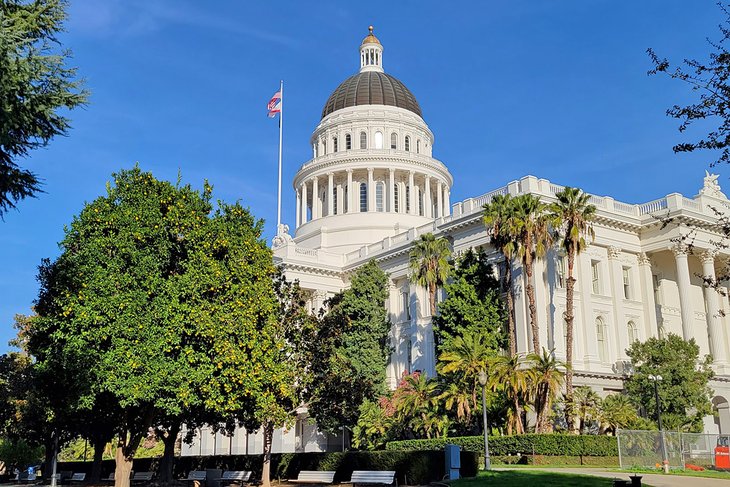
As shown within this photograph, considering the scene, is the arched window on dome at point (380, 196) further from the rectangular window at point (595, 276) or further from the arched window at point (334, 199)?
the rectangular window at point (595, 276)

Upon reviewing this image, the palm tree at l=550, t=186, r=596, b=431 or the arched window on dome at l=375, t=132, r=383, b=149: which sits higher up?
the arched window on dome at l=375, t=132, r=383, b=149

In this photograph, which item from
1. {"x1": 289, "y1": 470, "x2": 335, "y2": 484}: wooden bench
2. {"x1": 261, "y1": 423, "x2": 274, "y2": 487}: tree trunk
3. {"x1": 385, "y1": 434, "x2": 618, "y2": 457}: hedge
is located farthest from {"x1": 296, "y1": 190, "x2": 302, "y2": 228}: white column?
{"x1": 289, "y1": 470, "x2": 335, "y2": 484}: wooden bench

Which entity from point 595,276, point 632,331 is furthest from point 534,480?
point 632,331

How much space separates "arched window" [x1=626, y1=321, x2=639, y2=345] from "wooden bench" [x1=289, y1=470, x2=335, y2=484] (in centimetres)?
2859

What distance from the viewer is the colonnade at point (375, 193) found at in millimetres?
80125

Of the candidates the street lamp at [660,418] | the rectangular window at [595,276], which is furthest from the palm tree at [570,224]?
the rectangular window at [595,276]

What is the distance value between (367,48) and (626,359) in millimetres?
53912

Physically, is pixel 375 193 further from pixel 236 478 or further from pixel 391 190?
pixel 236 478

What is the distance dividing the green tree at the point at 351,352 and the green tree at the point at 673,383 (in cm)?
1644

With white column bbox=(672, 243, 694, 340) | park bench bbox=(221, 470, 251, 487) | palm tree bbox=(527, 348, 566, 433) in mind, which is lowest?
park bench bbox=(221, 470, 251, 487)

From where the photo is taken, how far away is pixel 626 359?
5253cm

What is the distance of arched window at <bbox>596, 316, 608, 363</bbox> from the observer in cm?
5212

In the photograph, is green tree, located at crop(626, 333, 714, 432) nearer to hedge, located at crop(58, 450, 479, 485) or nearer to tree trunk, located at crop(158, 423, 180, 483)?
hedge, located at crop(58, 450, 479, 485)

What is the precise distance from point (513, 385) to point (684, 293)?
19.3m
